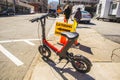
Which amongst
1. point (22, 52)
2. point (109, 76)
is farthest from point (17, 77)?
point (109, 76)

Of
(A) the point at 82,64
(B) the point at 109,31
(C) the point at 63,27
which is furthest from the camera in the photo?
(B) the point at 109,31

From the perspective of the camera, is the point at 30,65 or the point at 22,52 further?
the point at 22,52

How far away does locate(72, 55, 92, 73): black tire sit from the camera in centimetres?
388

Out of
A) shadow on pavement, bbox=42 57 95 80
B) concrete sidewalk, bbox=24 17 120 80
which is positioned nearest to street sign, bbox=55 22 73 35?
concrete sidewalk, bbox=24 17 120 80

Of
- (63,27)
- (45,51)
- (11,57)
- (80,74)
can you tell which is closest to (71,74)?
(80,74)

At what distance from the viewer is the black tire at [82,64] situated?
3883 mm

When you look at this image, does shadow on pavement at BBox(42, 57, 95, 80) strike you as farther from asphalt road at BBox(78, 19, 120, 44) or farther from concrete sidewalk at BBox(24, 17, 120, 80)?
asphalt road at BBox(78, 19, 120, 44)

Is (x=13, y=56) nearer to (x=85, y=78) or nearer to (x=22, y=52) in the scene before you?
(x=22, y=52)

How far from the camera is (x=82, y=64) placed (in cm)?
400

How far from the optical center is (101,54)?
5.71 m

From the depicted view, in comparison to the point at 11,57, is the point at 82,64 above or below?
above

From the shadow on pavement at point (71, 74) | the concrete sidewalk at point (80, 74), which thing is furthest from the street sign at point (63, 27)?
the shadow on pavement at point (71, 74)

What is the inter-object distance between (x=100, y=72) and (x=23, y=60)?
2.53 meters

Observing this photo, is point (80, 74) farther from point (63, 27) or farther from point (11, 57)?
point (63, 27)
